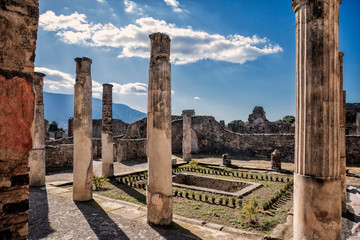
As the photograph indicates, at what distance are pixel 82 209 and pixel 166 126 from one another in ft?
10.1

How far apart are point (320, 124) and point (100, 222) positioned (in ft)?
15.0

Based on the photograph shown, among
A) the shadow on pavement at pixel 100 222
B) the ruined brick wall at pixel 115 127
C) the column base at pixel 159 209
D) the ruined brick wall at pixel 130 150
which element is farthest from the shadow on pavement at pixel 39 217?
the ruined brick wall at pixel 115 127

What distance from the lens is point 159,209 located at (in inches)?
194

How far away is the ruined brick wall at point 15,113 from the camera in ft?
6.08

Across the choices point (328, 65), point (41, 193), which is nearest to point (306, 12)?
point (328, 65)

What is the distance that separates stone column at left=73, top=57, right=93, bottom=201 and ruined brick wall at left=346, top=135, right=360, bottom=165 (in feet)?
49.8

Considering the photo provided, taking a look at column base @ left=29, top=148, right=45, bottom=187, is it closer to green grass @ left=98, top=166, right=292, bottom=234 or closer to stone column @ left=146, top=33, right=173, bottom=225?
green grass @ left=98, top=166, right=292, bottom=234

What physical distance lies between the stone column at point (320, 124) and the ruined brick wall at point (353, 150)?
1467cm

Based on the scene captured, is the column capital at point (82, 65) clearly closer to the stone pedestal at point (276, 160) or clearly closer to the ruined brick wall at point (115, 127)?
the stone pedestal at point (276, 160)

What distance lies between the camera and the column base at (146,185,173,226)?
194 inches

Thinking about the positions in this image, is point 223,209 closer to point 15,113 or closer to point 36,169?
point 15,113

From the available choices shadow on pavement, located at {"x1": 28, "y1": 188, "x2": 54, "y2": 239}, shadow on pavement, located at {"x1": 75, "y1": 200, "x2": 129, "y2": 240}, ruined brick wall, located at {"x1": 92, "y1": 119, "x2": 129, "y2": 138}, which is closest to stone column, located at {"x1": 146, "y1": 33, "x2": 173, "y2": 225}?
shadow on pavement, located at {"x1": 75, "y1": 200, "x2": 129, "y2": 240}

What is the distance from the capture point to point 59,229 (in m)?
4.68

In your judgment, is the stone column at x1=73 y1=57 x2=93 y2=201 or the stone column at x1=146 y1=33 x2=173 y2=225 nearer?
the stone column at x1=146 y1=33 x2=173 y2=225
